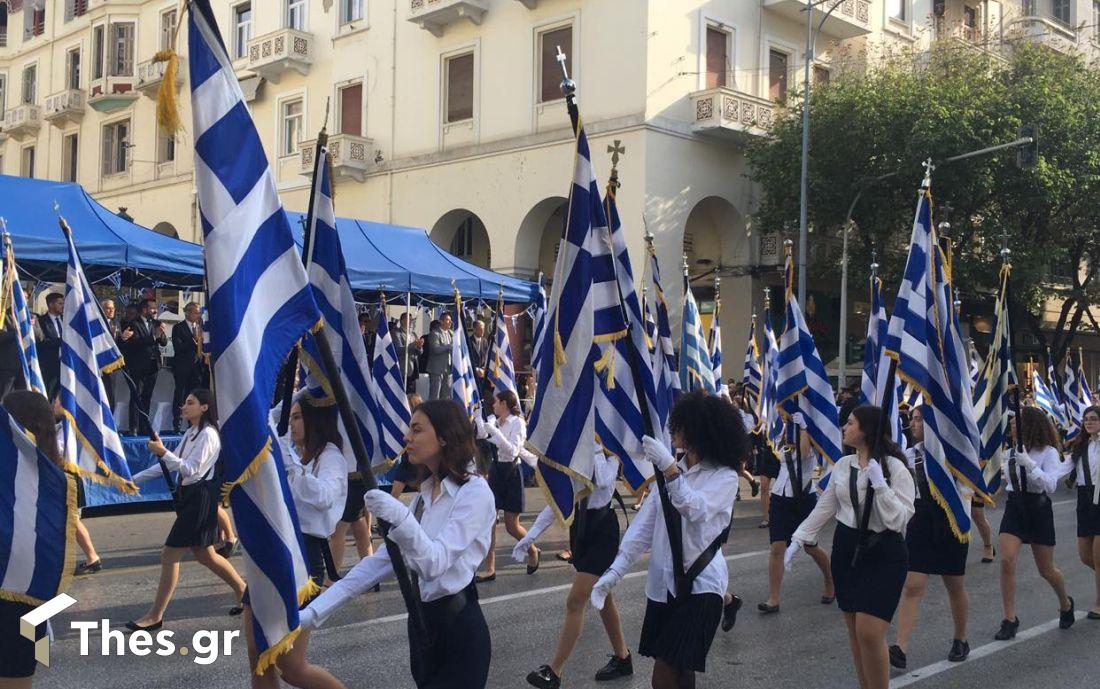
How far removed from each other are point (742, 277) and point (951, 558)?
71.6ft

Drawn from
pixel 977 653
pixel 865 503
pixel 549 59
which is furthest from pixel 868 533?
pixel 549 59

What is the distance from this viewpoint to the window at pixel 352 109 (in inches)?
1260

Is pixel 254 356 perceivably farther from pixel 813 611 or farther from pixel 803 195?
pixel 803 195

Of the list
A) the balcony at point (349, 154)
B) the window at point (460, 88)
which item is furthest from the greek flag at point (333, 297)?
the balcony at point (349, 154)

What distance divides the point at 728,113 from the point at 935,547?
20.9 m

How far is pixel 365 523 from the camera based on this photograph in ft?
32.8

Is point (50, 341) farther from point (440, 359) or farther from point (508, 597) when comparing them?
point (508, 597)

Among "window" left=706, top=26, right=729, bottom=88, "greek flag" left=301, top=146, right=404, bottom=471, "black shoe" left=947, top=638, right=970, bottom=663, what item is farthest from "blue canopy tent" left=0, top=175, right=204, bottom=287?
"window" left=706, top=26, right=729, bottom=88

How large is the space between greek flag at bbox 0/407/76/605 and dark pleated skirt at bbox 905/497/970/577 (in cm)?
528

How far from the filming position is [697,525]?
525cm

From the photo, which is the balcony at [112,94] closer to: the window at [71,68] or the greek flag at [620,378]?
the window at [71,68]

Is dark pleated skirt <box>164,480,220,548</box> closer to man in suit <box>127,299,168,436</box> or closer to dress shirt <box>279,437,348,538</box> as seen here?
dress shirt <box>279,437,348,538</box>

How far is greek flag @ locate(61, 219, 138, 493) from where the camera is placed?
1046 cm

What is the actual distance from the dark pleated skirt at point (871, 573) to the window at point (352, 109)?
27.7 metres
